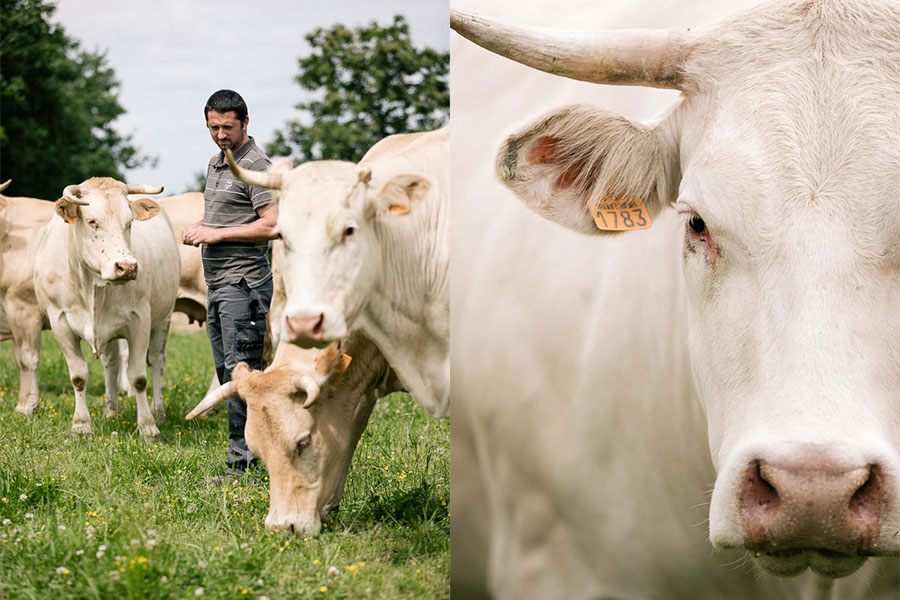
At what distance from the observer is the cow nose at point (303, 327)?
3.28 m

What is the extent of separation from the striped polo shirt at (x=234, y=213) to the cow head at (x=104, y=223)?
127 centimetres

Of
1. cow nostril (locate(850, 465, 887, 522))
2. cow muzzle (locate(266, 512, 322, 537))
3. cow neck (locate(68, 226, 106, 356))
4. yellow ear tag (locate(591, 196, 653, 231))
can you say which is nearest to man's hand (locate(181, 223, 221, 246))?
cow muzzle (locate(266, 512, 322, 537))

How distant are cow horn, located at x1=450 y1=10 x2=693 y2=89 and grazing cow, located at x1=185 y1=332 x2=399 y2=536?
78.2 inches

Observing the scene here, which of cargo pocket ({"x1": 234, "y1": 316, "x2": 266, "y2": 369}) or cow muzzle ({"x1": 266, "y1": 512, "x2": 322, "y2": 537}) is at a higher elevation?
cargo pocket ({"x1": 234, "y1": 316, "x2": 266, "y2": 369})

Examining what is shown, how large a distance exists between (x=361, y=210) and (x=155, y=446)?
271cm

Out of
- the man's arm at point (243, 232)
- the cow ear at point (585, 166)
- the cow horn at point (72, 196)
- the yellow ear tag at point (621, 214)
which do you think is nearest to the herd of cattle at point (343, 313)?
the man's arm at point (243, 232)

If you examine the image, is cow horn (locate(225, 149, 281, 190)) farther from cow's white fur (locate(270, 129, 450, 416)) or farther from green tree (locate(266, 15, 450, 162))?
green tree (locate(266, 15, 450, 162))

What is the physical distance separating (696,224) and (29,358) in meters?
6.70

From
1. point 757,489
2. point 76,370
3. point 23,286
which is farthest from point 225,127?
point 23,286

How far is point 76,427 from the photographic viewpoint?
19.8 feet

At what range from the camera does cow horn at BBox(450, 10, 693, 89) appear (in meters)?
2.53

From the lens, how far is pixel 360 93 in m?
13.2

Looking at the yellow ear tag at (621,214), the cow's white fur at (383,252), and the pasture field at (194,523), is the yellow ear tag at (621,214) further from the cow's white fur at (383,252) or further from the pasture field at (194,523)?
the pasture field at (194,523)

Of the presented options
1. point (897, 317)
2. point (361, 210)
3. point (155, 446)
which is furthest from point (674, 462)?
point (155, 446)
